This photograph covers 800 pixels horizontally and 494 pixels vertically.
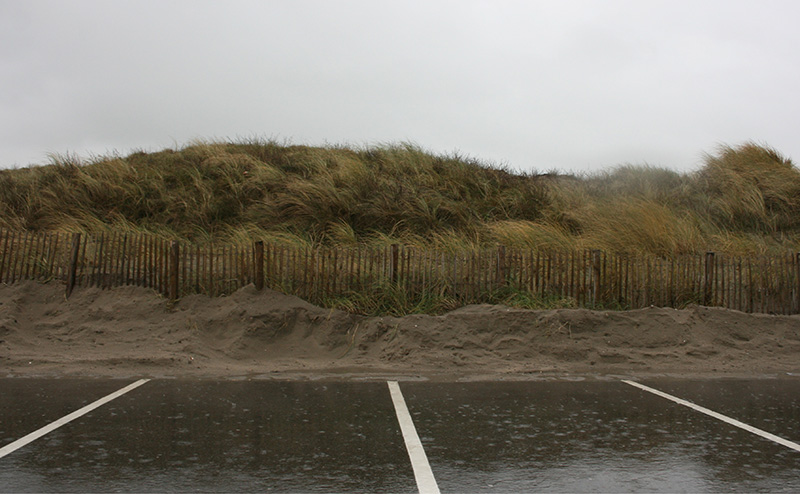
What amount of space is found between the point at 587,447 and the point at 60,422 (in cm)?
444

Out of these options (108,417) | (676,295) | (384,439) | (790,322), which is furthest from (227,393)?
(790,322)

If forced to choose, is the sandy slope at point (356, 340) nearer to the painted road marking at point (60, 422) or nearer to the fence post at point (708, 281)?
the fence post at point (708, 281)

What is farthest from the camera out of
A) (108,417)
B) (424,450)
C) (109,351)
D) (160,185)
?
(160,185)

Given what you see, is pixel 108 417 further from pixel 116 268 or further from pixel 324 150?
pixel 324 150

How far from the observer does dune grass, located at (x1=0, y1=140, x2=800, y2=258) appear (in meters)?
13.9

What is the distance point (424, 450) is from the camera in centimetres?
450

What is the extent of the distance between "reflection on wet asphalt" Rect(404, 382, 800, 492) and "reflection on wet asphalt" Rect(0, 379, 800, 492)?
0.02m

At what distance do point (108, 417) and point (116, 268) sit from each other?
5.76 m

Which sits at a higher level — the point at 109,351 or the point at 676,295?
the point at 676,295

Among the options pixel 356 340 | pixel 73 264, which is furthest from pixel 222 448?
pixel 73 264

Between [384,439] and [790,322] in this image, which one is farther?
[790,322]

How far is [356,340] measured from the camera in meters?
9.20

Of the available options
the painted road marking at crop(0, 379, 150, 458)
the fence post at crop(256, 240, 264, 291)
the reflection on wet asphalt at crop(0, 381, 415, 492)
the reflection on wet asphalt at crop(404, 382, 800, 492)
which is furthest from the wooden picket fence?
the reflection on wet asphalt at crop(0, 381, 415, 492)

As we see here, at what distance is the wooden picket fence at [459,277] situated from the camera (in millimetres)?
10227
